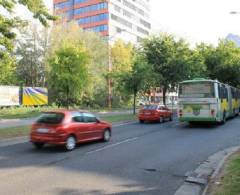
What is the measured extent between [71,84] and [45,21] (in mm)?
9941

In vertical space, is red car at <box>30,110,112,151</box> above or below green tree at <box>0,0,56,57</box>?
below

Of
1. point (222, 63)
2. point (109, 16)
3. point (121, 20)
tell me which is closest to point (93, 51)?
point (222, 63)

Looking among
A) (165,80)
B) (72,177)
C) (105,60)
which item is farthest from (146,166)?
(105,60)

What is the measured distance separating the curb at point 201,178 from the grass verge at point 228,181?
0.68 ft

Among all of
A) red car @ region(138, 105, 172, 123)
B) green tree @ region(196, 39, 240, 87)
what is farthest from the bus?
green tree @ region(196, 39, 240, 87)

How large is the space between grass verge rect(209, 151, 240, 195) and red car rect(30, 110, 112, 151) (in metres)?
5.86

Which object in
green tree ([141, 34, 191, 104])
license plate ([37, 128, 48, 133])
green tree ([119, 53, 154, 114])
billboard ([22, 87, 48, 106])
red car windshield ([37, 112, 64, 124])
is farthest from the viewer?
billboard ([22, 87, 48, 106])

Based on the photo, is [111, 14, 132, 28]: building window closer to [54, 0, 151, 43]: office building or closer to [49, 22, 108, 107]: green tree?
[54, 0, 151, 43]: office building

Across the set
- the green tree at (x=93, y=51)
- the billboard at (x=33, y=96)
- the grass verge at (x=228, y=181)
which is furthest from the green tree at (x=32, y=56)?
the grass verge at (x=228, y=181)

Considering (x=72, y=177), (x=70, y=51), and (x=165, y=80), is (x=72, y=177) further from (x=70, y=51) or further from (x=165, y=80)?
(x=165, y=80)

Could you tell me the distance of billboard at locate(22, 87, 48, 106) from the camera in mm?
43188

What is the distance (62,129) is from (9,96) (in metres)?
30.5

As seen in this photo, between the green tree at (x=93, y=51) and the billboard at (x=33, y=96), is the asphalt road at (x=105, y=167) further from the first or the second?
the green tree at (x=93, y=51)

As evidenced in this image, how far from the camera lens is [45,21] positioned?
17.1m
